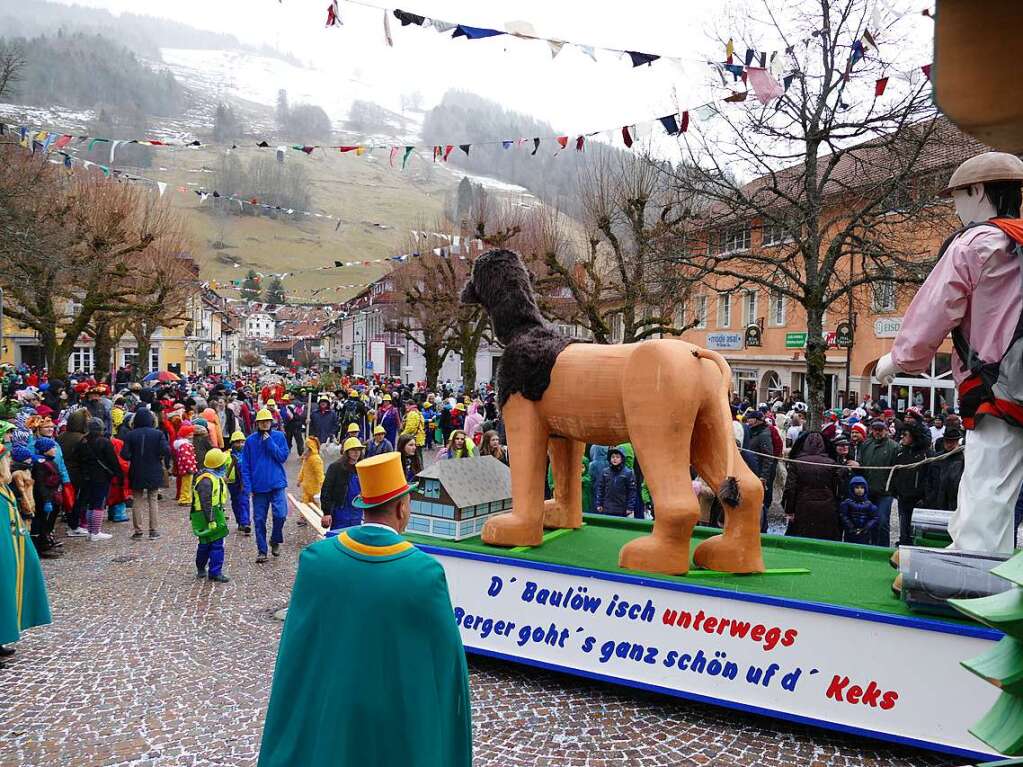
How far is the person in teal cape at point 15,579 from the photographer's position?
17.6 feet

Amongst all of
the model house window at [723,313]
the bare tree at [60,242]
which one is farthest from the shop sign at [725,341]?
the bare tree at [60,242]

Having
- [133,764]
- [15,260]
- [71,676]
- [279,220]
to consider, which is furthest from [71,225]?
[279,220]

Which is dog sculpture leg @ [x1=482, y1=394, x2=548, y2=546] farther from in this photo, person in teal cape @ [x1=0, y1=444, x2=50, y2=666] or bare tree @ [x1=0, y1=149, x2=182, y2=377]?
→ bare tree @ [x1=0, y1=149, x2=182, y2=377]

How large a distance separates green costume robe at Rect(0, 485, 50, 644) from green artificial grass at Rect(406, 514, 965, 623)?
2.90m

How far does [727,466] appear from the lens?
5.26 m

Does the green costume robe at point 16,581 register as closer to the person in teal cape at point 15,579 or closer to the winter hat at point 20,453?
the person in teal cape at point 15,579

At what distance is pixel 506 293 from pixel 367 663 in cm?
393

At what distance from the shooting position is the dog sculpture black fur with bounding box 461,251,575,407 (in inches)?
223

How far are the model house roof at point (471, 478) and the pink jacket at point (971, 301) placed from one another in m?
3.39

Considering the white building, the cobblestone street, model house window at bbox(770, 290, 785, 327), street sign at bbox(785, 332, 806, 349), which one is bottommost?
the cobblestone street

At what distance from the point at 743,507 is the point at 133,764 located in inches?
160

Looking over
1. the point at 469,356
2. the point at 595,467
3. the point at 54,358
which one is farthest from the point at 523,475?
the point at 469,356

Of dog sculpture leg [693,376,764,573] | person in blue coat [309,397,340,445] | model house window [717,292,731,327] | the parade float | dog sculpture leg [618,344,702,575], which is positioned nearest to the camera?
the parade float

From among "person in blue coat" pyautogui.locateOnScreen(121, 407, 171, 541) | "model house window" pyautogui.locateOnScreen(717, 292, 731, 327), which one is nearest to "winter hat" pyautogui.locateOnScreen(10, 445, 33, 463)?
"person in blue coat" pyautogui.locateOnScreen(121, 407, 171, 541)
